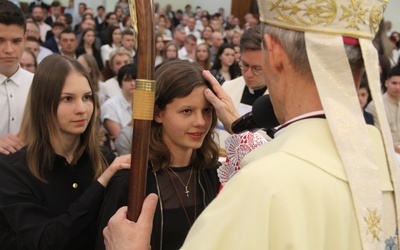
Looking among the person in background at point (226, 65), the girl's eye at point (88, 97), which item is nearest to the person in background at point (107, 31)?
the person in background at point (226, 65)

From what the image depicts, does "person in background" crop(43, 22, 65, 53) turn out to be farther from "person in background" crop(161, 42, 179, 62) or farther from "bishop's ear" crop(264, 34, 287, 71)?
"bishop's ear" crop(264, 34, 287, 71)

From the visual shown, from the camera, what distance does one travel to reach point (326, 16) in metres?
1.31

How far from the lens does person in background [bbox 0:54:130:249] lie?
2088 mm

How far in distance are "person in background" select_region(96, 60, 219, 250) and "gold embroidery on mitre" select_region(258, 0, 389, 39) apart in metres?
0.91

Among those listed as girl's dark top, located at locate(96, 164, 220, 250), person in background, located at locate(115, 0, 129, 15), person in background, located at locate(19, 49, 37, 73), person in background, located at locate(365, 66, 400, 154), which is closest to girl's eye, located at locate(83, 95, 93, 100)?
girl's dark top, located at locate(96, 164, 220, 250)

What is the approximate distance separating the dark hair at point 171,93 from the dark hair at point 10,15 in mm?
1340

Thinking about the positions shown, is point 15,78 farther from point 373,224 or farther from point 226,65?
point 226,65

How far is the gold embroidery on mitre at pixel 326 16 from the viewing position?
1.31 meters

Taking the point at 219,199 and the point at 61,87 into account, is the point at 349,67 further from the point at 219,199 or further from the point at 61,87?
the point at 61,87

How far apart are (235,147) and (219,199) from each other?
0.74 meters

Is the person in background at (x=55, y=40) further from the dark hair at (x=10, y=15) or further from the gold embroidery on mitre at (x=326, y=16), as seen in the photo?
the gold embroidery on mitre at (x=326, y=16)

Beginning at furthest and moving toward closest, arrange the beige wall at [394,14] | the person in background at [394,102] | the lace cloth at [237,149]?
the beige wall at [394,14], the person in background at [394,102], the lace cloth at [237,149]

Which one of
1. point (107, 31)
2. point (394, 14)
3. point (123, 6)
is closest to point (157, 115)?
point (107, 31)

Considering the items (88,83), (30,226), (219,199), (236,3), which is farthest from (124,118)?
(236,3)
